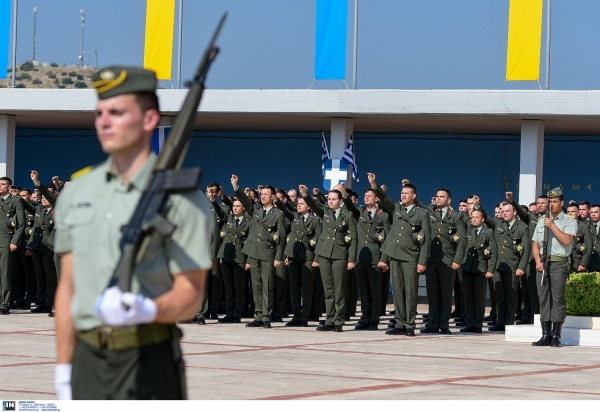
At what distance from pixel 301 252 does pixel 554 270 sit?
4.33m

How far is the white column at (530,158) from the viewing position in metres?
19.0

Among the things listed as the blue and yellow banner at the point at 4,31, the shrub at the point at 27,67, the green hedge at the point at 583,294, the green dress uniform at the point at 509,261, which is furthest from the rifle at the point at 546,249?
the shrub at the point at 27,67

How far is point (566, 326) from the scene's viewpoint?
42.4ft

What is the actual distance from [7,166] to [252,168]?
561 cm

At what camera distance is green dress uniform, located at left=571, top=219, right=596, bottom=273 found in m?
15.7

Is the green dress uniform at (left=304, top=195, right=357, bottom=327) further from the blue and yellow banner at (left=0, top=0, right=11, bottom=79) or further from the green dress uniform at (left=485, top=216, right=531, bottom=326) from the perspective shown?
the blue and yellow banner at (left=0, top=0, right=11, bottom=79)

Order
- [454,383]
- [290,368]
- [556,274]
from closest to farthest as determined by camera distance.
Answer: [454,383] → [290,368] → [556,274]

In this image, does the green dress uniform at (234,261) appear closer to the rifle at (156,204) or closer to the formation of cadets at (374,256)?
the formation of cadets at (374,256)

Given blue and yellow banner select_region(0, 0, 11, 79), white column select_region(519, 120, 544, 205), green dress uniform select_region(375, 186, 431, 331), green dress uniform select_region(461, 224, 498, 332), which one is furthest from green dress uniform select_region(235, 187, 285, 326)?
blue and yellow banner select_region(0, 0, 11, 79)

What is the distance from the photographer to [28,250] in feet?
55.7

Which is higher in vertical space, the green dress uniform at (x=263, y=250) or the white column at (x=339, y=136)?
the white column at (x=339, y=136)

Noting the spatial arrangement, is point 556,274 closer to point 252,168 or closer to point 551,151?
point 551,151

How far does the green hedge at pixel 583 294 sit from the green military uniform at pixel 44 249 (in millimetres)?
8149

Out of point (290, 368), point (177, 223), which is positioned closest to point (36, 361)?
point (290, 368)
